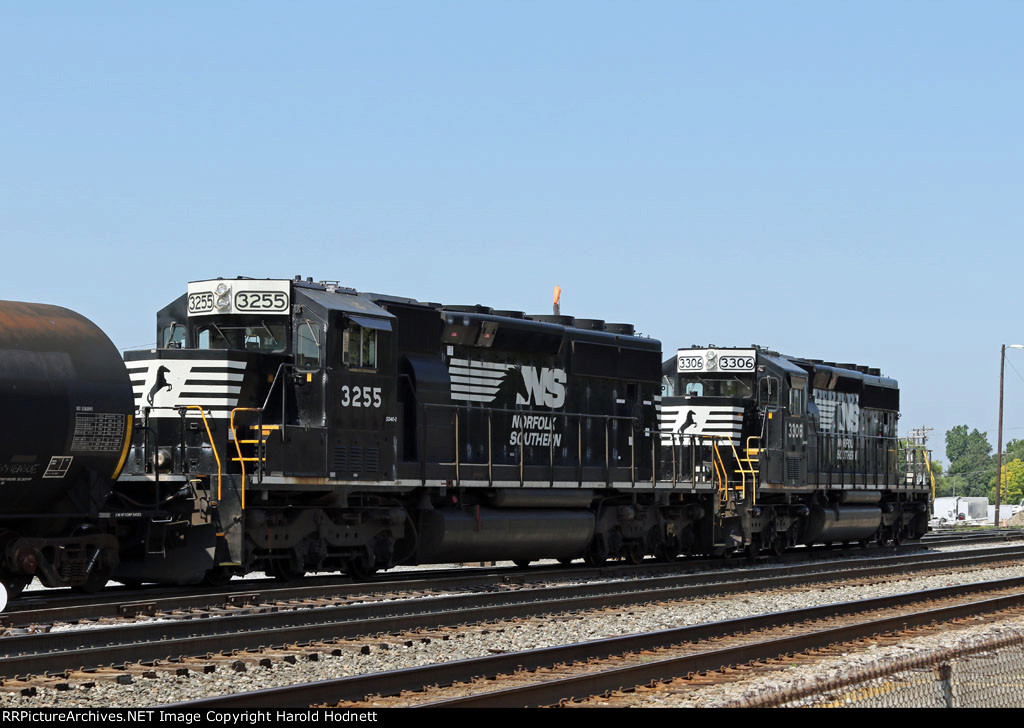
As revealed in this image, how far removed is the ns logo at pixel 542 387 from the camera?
850 inches

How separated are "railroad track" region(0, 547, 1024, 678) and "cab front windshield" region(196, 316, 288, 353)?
4166 mm

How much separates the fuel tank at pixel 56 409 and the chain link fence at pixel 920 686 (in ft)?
27.3

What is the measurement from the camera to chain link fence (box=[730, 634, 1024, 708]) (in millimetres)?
8966

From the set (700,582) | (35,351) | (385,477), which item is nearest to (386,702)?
(35,351)

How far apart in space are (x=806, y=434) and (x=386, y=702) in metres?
20.6

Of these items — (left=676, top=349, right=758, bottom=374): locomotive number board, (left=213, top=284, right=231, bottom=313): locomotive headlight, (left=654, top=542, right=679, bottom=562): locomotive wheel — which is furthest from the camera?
(left=676, top=349, right=758, bottom=374): locomotive number board

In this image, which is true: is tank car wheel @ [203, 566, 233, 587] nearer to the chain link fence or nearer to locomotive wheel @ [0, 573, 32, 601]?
locomotive wheel @ [0, 573, 32, 601]

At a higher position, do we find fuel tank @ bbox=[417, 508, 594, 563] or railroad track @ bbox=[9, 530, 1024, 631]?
fuel tank @ bbox=[417, 508, 594, 563]

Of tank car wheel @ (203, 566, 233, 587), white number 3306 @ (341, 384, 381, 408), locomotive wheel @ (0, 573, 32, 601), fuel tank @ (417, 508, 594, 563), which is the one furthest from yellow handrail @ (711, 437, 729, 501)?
locomotive wheel @ (0, 573, 32, 601)

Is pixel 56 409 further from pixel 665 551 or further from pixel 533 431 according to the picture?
pixel 665 551

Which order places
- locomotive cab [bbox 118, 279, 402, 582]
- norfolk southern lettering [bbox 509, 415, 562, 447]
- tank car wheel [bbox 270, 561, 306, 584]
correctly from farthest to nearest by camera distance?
norfolk southern lettering [bbox 509, 415, 562, 447] < tank car wheel [bbox 270, 561, 306, 584] < locomotive cab [bbox 118, 279, 402, 582]

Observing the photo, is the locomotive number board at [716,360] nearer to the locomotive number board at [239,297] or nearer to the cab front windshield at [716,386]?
the cab front windshield at [716,386]

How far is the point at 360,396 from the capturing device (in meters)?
18.1
